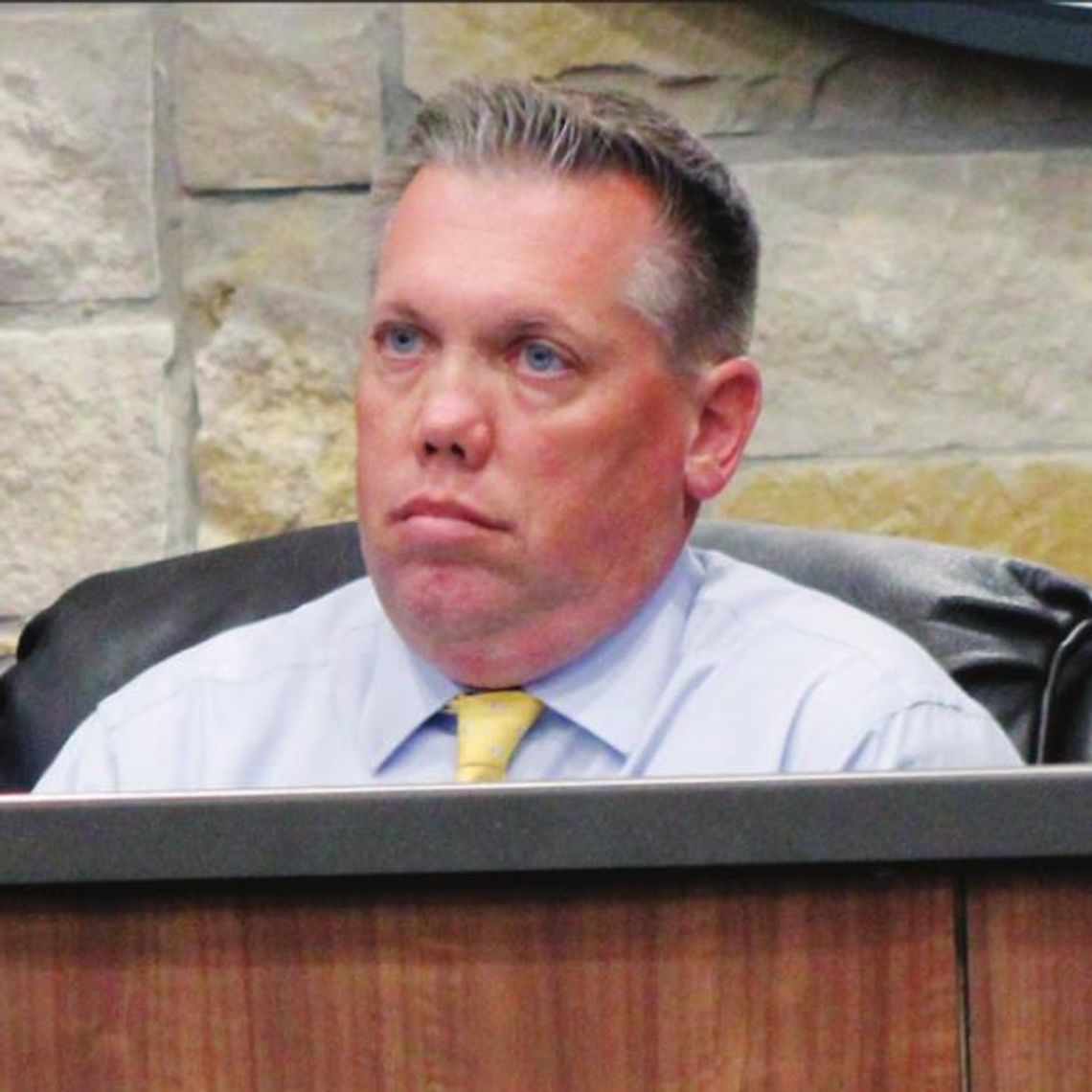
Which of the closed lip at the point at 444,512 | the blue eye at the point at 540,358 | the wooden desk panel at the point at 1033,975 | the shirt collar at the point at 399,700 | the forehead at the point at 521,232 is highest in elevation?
the forehead at the point at 521,232

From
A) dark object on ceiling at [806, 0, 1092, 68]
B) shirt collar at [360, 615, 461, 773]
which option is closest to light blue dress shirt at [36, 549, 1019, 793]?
shirt collar at [360, 615, 461, 773]

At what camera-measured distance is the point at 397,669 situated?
1.12 meters

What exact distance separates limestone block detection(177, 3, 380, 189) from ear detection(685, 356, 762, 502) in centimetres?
41

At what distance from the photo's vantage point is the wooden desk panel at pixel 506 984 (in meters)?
0.85

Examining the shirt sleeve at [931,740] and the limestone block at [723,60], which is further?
the limestone block at [723,60]

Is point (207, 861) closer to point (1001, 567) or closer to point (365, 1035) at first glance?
point (365, 1035)

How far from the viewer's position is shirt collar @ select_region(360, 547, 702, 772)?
1.05 metres

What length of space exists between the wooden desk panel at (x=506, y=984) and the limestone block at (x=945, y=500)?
0.27 meters

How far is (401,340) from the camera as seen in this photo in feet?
3.51

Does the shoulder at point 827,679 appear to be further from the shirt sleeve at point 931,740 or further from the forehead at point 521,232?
the forehead at point 521,232

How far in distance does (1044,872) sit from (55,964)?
12.7 inches

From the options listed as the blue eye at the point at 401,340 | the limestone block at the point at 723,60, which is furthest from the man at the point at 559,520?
the limestone block at the point at 723,60

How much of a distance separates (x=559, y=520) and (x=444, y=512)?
70 millimetres

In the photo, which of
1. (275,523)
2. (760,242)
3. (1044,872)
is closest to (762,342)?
(760,242)
